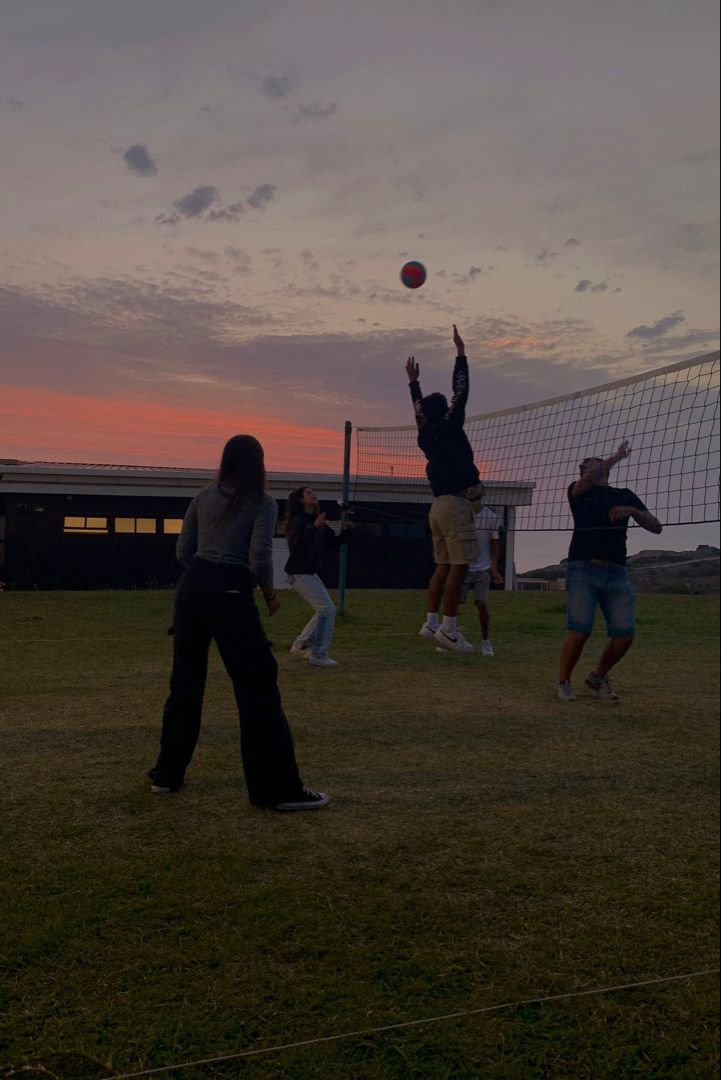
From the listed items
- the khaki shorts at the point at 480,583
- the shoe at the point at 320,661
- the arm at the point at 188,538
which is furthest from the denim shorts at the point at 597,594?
the arm at the point at 188,538

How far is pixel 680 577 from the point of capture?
7.43 m

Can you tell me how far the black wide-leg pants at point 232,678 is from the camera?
3459 millimetres

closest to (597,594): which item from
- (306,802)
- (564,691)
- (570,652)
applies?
(570,652)

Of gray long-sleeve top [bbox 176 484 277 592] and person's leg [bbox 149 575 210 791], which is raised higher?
gray long-sleeve top [bbox 176 484 277 592]

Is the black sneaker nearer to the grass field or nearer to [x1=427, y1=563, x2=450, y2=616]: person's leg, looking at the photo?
the grass field

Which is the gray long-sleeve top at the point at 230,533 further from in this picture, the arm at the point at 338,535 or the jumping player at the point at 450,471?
the arm at the point at 338,535

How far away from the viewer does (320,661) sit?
298 inches

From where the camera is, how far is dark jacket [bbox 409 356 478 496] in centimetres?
441

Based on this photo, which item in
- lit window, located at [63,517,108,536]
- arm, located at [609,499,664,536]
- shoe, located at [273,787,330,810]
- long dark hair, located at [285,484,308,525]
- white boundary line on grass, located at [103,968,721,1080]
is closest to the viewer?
white boundary line on grass, located at [103,968,721,1080]

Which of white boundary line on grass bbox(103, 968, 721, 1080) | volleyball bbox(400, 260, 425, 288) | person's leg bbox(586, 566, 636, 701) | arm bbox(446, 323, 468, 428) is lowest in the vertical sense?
white boundary line on grass bbox(103, 968, 721, 1080)

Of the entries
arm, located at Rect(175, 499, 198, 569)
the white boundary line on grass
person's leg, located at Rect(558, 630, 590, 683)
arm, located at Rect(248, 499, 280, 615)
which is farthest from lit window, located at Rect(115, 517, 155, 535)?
person's leg, located at Rect(558, 630, 590, 683)

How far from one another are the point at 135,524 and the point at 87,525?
136 centimetres

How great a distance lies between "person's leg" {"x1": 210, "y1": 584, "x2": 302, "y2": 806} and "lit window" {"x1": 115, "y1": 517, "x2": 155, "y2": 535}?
52.9 inches

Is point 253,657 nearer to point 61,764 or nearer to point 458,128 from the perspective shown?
point 61,764
